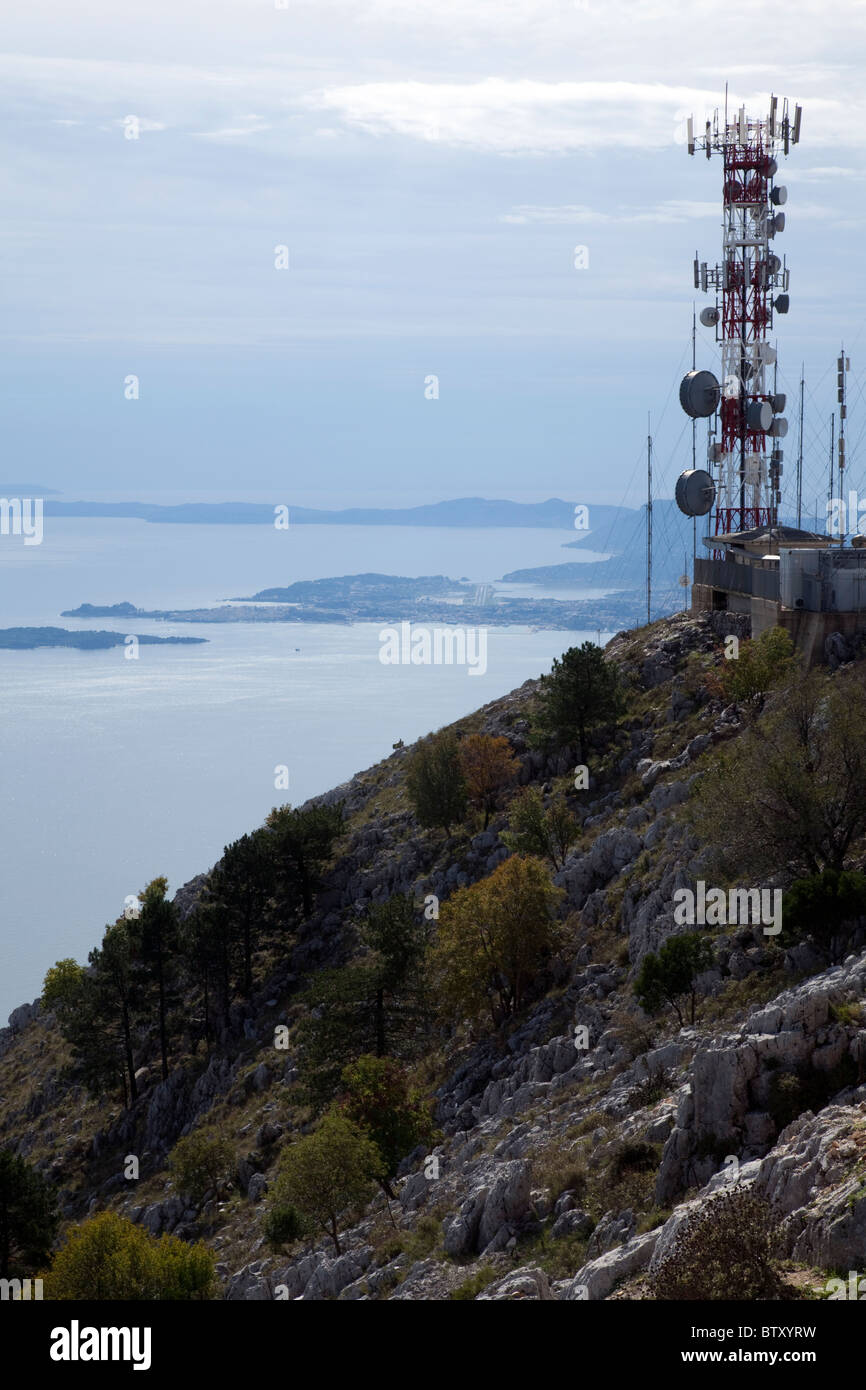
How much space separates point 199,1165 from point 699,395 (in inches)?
1580

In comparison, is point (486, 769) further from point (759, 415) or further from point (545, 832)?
point (759, 415)

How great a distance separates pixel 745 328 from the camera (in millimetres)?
60531

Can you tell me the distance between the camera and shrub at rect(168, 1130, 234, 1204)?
38594mm

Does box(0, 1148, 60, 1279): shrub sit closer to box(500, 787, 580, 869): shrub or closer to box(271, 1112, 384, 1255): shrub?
box(271, 1112, 384, 1255): shrub

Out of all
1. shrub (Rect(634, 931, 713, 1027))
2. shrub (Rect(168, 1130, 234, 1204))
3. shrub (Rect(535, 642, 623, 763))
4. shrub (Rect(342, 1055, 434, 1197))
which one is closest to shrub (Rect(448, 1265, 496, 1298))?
shrub (Rect(634, 931, 713, 1027))

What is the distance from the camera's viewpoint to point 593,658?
4944 cm

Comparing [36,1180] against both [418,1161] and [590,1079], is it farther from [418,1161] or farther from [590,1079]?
[590,1079]

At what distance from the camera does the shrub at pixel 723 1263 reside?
536 inches

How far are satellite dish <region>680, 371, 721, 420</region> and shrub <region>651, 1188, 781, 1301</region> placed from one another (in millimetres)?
49867

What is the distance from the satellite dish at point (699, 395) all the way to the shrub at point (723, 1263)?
49.9m

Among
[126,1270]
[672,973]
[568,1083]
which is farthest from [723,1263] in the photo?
[126,1270]

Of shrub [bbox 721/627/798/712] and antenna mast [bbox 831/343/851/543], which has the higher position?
antenna mast [bbox 831/343/851/543]

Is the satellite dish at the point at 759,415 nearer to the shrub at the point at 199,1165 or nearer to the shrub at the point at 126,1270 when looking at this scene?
the shrub at the point at 199,1165
